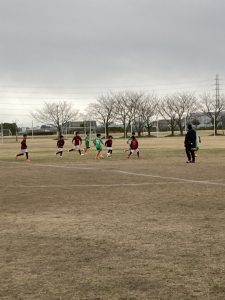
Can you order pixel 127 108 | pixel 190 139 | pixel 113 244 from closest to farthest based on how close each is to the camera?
pixel 113 244, pixel 190 139, pixel 127 108

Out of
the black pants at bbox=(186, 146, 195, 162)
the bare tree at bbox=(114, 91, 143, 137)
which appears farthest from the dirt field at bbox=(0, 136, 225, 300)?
the bare tree at bbox=(114, 91, 143, 137)

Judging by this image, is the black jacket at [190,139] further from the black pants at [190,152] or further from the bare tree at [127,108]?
Answer: the bare tree at [127,108]

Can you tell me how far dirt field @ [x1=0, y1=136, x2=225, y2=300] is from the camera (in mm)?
4578

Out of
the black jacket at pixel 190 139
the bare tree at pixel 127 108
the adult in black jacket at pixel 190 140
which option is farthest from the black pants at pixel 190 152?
the bare tree at pixel 127 108

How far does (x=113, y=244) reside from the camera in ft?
20.6

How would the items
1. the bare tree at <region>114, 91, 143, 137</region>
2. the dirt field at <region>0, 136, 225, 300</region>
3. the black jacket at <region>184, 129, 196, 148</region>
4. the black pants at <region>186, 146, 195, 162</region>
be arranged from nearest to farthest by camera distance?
the dirt field at <region>0, 136, 225, 300</region> → the black jacket at <region>184, 129, 196, 148</region> → the black pants at <region>186, 146, 195, 162</region> → the bare tree at <region>114, 91, 143, 137</region>

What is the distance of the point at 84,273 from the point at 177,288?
1.08 metres

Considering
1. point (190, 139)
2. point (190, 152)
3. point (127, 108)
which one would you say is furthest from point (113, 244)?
point (127, 108)

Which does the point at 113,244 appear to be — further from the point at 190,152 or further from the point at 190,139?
the point at 190,152

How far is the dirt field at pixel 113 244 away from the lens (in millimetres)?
4578

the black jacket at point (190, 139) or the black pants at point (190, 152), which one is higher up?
the black jacket at point (190, 139)

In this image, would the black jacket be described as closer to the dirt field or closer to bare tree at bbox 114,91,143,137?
the dirt field

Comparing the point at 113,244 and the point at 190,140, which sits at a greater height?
the point at 190,140

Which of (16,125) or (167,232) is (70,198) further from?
(16,125)
